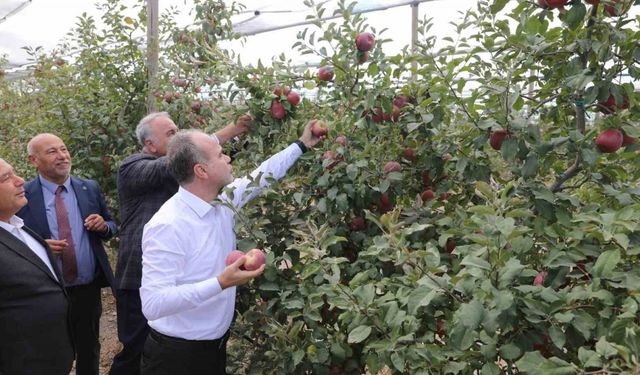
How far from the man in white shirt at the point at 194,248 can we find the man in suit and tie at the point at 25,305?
429mm

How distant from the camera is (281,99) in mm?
2223

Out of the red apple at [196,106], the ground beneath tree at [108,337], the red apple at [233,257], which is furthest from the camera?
the ground beneath tree at [108,337]

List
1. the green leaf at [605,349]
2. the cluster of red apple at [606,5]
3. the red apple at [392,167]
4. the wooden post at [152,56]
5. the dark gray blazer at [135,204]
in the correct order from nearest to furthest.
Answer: the green leaf at [605,349] < the cluster of red apple at [606,5] < the red apple at [392,167] < the dark gray blazer at [135,204] < the wooden post at [152,56]

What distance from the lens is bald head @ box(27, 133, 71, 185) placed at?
3051 mm

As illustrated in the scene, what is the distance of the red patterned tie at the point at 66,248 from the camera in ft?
10.1

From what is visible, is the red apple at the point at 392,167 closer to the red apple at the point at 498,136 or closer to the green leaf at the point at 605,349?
the red apple at the point at 498,136

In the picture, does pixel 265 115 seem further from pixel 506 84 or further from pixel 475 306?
pixel 475 306

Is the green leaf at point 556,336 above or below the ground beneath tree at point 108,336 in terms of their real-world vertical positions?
above

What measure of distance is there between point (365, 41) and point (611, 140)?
2.68 feet

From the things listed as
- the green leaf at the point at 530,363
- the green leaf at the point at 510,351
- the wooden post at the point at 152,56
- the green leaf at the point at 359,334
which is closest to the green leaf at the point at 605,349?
the green leaf at the point at 530,363

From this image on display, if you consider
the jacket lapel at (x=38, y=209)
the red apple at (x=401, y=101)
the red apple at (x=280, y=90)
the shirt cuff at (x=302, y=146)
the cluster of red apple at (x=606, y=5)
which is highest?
the cluster of red apple at (x=606, y=5)

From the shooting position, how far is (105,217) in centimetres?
337

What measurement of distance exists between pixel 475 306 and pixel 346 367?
799 mm

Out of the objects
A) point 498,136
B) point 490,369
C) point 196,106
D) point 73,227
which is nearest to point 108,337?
point 73,227
